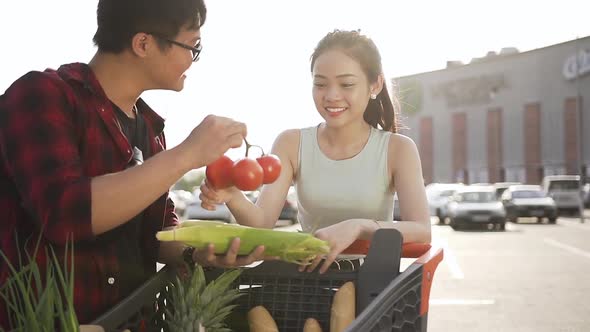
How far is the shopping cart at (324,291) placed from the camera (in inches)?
84.1

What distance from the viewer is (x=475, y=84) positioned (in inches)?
2665

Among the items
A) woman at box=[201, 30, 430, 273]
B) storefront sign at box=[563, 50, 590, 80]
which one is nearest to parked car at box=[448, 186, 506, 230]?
woman at box=[201, 30, 430, 273]

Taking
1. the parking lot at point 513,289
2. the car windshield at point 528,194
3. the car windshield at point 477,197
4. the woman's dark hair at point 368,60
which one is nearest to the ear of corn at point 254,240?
the woman's dark hair at point 368,60

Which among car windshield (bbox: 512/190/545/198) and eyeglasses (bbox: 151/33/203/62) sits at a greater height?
eyeglasses (bbox: 151/33/203/62)

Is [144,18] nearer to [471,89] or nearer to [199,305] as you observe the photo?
[199,305]

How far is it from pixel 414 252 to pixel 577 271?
11.0m

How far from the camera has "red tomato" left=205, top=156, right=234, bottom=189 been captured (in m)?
2.38

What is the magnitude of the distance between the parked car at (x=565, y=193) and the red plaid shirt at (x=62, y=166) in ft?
115

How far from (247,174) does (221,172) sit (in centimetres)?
11

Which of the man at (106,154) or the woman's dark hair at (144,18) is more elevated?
the woman's dark hair at (144,18)

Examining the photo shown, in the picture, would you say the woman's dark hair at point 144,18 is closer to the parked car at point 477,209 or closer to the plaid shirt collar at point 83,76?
the plaid shirt collar at point 83,76

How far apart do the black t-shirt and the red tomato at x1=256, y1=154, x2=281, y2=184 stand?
42cm

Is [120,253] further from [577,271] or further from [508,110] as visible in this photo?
[508,110]

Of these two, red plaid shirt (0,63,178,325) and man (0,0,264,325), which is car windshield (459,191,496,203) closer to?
man (0,0,264,325)
